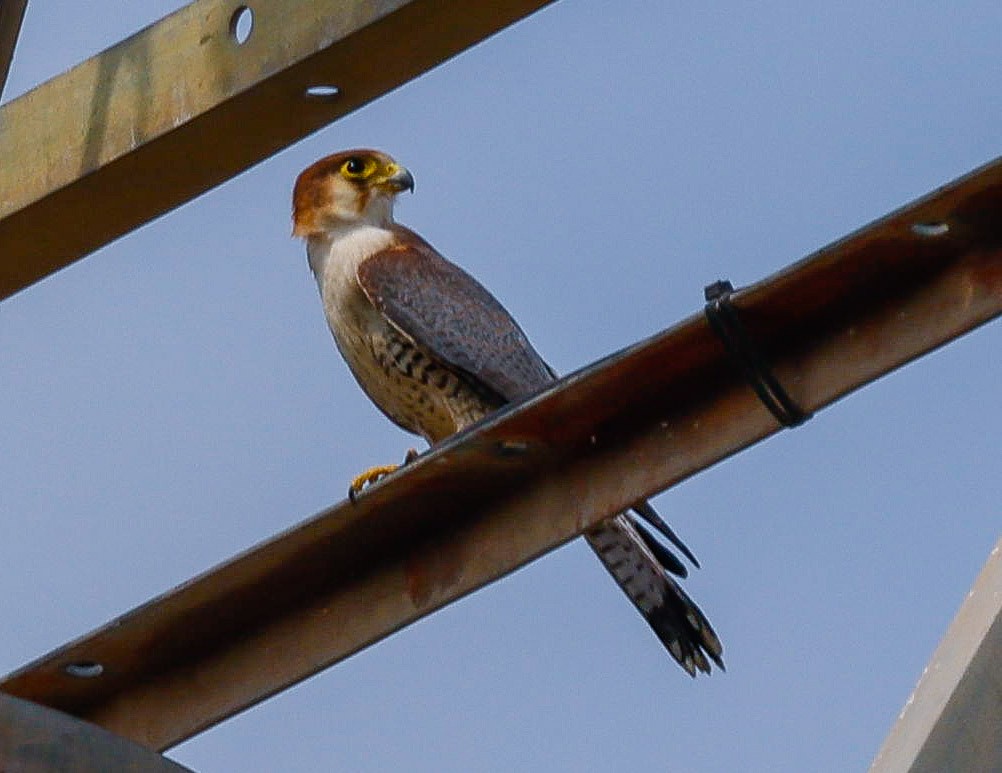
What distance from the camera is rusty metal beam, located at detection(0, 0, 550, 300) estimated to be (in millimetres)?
3150

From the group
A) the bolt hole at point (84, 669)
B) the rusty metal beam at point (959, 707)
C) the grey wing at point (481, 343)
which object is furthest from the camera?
the grey wing at point (481, 343)

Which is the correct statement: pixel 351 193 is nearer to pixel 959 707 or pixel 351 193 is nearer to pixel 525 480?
pixel 525 480

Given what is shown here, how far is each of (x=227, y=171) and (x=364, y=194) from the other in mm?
3237

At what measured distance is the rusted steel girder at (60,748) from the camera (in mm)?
2236

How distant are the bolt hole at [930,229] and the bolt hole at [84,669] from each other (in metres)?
1.17

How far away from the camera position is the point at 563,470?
280 centimetres

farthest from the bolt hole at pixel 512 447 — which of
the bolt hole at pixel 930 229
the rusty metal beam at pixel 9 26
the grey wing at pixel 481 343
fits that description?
the grey wing at pixel 481 343

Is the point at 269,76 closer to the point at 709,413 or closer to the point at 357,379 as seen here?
the point at 709,413

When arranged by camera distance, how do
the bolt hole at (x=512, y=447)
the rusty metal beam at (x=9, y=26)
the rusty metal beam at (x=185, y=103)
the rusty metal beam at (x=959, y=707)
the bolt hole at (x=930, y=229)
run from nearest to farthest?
1. the rusty metal beam at (x=959, y=707)
2. the bolt hole at (x=930, y=229)
3. the bolt hole at (x=512, y=447)
4. the rusty metal beam at (x=185, y=103)
5. the rusty metal beam at (x=9, y=26)

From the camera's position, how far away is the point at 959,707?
2174 millimetres

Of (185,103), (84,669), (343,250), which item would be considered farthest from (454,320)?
(84,669)

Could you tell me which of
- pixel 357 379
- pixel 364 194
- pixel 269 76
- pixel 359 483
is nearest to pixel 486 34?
pixel 269 76

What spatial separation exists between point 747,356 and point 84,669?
0.94 m

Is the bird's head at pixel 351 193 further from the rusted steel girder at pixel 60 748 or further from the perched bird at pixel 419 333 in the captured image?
the rusted steel girder at pixel 60 748
